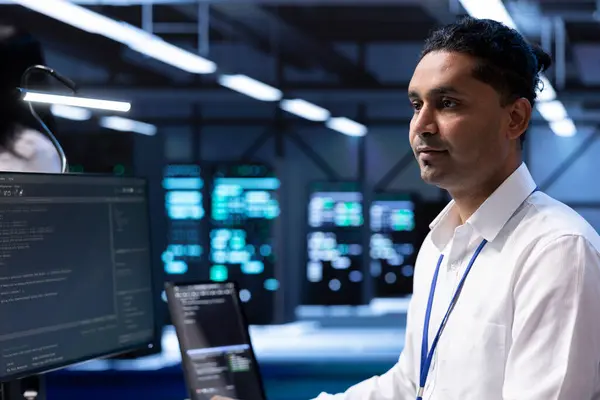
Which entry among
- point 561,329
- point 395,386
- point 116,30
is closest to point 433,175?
point 561,329

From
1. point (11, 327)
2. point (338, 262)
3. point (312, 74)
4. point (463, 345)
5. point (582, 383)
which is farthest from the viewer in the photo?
point (312, 74)

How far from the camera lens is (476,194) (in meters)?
1.92

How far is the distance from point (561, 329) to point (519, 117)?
44 cm

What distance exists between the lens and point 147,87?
1566 cm

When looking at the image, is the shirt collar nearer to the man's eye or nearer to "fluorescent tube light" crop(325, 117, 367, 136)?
the man's eye

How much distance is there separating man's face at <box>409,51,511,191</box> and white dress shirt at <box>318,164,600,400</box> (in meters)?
0.08

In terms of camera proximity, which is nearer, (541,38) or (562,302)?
(562,302)

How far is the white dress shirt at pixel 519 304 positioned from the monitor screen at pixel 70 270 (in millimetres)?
774

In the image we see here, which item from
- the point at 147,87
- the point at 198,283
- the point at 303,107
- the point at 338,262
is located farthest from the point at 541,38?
the point at 198,283

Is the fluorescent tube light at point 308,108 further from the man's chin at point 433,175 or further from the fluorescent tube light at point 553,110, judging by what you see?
the man's chin at point 433,175

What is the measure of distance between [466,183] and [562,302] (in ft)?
1.11

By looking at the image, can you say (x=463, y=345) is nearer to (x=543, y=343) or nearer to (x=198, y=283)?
(x=543, y=343)

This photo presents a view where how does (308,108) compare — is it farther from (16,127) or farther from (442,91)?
(442,91)

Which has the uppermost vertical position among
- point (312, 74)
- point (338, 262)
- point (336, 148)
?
point (312, 74)
